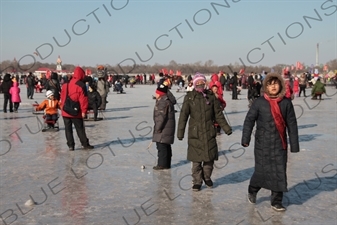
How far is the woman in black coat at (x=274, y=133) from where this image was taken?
5.25 m

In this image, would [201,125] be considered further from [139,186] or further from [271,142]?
[139,186]

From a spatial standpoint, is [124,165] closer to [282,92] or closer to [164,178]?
[164,178]

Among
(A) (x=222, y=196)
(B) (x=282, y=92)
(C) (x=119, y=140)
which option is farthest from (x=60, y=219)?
(C) (x=119, y=140)

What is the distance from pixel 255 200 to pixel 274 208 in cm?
32

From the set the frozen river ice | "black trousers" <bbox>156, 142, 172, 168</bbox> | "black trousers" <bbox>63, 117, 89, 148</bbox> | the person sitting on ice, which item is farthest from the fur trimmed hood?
the person sitting on ice

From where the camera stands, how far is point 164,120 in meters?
7.48

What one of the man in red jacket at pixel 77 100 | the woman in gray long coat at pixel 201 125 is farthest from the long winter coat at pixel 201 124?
the man in red jacket at pixel 77 100

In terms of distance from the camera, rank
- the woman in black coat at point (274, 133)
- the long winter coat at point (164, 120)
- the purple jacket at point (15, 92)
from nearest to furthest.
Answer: the woman in black coat at point (274, 133) → the long winter coat at point (164, 120) → the purple jacket at point (15, 92)

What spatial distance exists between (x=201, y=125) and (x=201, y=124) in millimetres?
13

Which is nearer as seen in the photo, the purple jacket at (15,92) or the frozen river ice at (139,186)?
the frozen river ice at (139,186)

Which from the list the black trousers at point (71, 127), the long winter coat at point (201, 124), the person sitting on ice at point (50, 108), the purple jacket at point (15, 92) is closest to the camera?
the long winter coat at point (201, 124)

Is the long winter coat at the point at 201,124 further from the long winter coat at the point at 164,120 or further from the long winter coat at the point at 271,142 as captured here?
the long winter coat at the point at 164,120

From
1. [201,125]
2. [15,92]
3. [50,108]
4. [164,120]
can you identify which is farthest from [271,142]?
[15,92]

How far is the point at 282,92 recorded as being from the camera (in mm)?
5258
